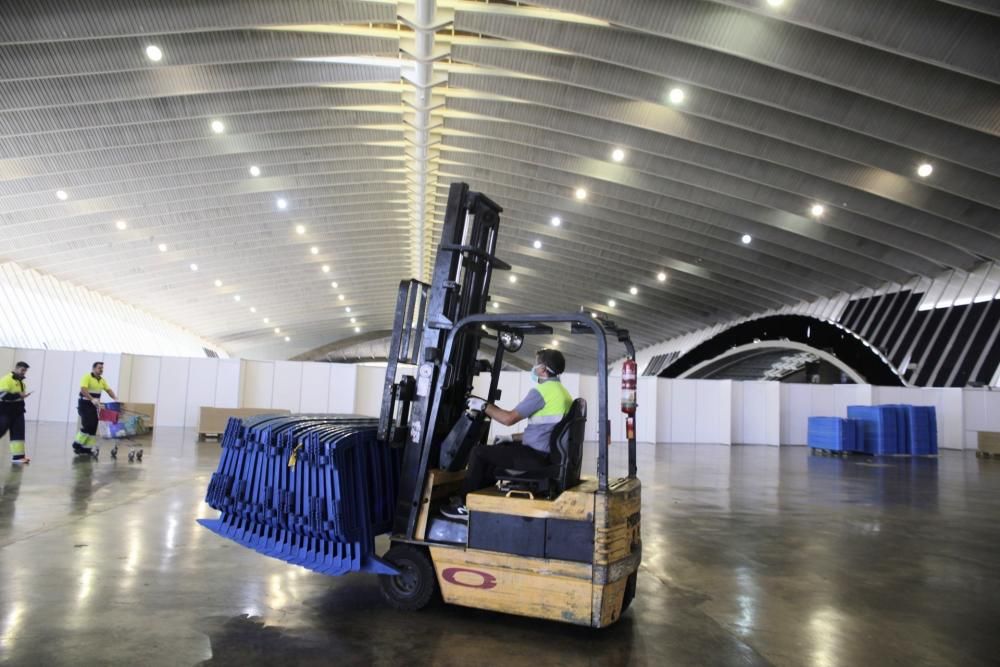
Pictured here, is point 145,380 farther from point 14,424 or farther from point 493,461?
point 493,461

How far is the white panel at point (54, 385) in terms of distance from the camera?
22156mm

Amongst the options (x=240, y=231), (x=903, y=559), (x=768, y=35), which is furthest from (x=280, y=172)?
Result: (x=903, y=559)

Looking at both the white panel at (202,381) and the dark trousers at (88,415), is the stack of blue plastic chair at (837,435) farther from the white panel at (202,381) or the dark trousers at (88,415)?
the dark trousers at (88,415)

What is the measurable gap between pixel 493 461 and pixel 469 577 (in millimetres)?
794

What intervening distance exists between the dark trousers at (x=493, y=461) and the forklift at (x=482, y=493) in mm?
78

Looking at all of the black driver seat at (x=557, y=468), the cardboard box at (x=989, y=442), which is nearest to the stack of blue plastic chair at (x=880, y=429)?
the cardboard box at (x=989, y=442)

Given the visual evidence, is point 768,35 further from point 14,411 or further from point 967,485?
point 14,411

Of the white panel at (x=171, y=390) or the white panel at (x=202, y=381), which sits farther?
the white panel at (x=202, y=381)

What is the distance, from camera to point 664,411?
25.5 meters

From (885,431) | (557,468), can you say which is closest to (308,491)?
(557,468)

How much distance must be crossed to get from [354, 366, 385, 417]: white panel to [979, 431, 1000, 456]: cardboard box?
20.6 metres

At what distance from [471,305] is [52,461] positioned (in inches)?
402

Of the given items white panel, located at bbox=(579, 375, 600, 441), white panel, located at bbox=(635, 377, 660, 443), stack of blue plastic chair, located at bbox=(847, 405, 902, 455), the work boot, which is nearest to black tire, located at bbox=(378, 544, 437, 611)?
the work boot

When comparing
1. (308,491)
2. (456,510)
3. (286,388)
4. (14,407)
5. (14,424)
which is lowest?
(456,510)
